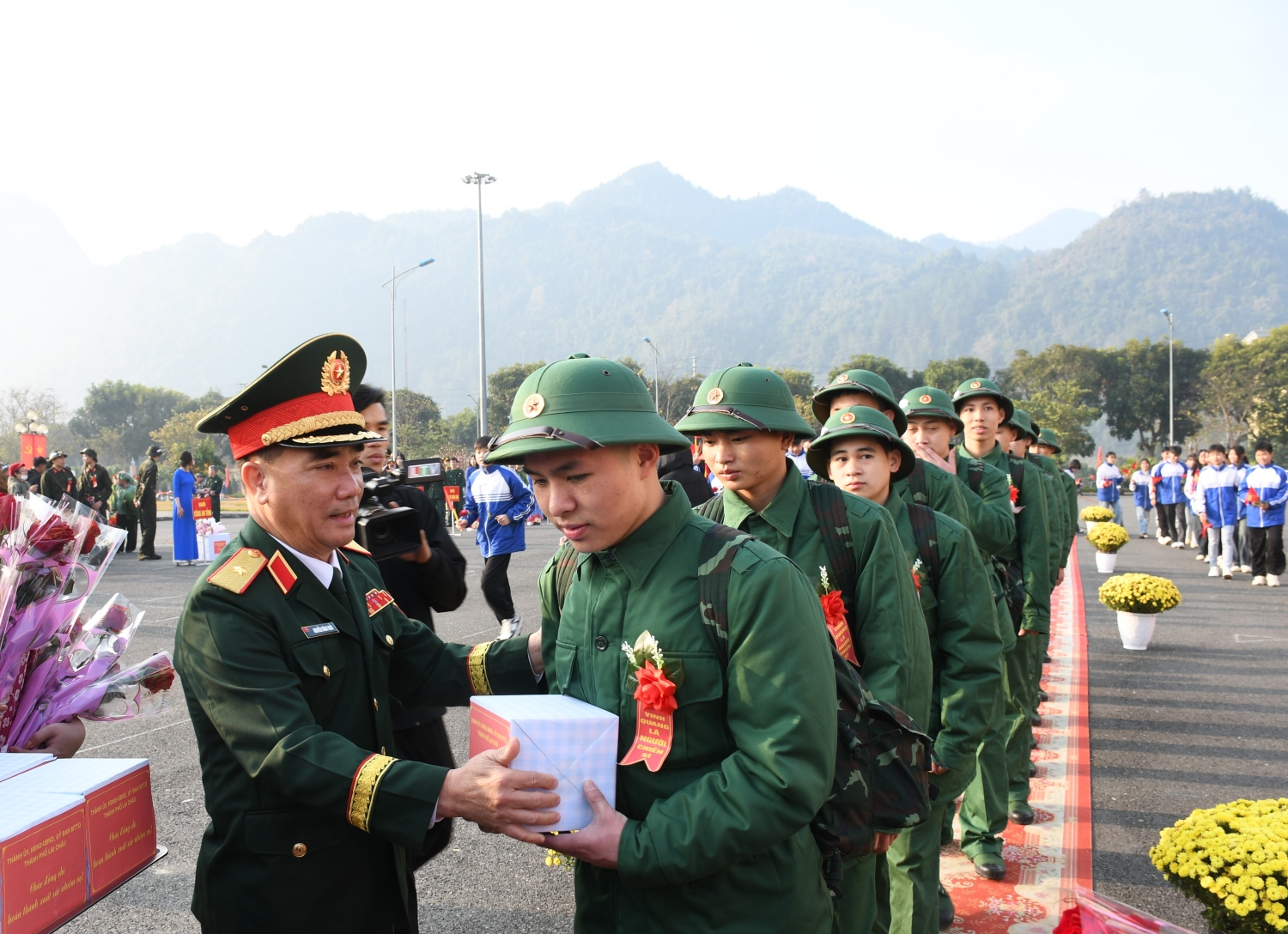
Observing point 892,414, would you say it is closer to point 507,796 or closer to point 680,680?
point 680,680

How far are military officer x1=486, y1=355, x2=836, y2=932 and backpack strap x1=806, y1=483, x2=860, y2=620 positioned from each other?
3.69 ft

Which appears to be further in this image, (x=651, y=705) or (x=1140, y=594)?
(x=1140, y=594)

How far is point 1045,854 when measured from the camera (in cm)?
466

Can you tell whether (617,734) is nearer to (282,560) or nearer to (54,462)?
(282,560)

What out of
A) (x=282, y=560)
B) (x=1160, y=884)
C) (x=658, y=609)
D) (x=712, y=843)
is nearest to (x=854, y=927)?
(x=712, y=843)

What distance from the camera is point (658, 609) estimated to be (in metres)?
1.92

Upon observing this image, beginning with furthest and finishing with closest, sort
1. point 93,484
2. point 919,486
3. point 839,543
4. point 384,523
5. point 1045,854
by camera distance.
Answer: point 93,484, point 919,486, point 1045,854, point 384,523, point 839,543

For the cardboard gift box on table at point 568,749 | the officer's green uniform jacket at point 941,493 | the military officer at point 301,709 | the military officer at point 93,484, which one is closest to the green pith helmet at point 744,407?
the military officer at point 301,709

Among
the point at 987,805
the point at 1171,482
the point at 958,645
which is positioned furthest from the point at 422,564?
the point at 1171,482

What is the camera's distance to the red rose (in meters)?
1.83

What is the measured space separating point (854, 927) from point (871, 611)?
94 centimetres

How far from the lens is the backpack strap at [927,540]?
362 cm

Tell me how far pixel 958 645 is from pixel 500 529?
6.52 metres

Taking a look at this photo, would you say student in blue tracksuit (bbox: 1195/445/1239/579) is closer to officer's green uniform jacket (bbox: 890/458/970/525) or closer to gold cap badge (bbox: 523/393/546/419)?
officer's green uniform jacket (bbox: 890/458/970/525)
